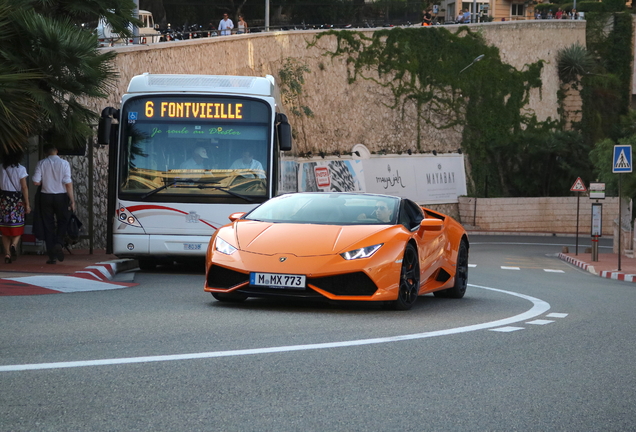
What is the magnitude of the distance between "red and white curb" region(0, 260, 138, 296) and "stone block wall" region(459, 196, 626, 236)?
46.4 meters

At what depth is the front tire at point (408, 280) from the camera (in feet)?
31.6

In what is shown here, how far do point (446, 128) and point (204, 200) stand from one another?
154 feet

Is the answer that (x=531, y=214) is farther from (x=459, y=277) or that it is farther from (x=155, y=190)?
(x=459, y=277)

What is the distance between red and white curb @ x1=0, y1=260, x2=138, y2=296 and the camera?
10834 mm

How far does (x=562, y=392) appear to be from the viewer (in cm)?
573

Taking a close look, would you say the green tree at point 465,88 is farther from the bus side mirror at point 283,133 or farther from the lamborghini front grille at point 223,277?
the lamborghini front grille at point 223,277

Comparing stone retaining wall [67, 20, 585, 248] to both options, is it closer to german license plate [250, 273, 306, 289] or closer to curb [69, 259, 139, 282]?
curb [69, 259, 139, 282]

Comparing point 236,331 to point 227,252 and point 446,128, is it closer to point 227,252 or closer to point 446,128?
point 227,252

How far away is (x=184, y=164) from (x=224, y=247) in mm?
5713

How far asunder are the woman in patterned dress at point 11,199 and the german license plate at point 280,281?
6.94 meters

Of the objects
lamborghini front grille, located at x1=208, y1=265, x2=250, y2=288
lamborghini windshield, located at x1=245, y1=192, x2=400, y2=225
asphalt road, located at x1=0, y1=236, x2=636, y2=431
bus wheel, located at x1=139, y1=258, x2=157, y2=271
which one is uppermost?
lamborghini windshield, located at x1=245, y1=192, x2=400, y2=225

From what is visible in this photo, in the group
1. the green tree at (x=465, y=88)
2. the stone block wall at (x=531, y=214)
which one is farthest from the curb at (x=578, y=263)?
the green tree at (x=465, y=88)

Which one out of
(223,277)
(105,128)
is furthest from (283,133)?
(223,277)

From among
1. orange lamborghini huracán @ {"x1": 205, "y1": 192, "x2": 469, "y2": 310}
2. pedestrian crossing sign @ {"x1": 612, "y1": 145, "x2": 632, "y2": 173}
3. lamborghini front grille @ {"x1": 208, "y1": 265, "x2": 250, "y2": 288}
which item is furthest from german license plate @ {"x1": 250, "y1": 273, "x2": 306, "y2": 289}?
pedestrian crossing sign @ {"x1": 612, "y1": 145, "x2": 632, "y2": 173}
